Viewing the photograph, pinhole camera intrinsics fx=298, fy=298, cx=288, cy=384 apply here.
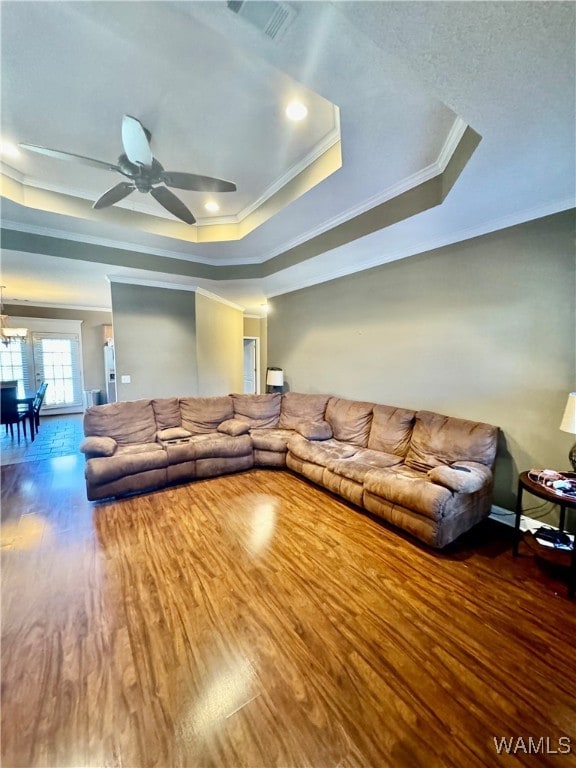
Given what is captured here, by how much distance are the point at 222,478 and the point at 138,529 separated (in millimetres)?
1224

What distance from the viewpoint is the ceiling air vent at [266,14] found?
114 centimetres

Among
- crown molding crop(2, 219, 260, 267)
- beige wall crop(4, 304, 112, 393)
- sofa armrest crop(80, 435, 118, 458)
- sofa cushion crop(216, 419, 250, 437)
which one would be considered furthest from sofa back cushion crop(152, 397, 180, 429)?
beige wall crop(4, 304, 112, 393)

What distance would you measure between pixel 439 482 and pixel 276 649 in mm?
1621

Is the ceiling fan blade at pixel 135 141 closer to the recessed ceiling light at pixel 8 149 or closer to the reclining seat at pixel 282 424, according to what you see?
the recessed ceiling light at pixel 8 149

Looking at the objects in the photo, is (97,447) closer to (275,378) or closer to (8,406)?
(275,378)

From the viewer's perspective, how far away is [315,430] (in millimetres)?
4012

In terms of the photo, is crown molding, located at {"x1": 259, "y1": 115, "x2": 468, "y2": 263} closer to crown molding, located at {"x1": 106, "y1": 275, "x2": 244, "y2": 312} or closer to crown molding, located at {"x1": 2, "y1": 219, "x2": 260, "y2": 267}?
crown molding, located at {"x1": 2, "y1": 219, "x2": 260, "y2": 267}

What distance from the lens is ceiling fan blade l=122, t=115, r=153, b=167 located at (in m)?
1.76

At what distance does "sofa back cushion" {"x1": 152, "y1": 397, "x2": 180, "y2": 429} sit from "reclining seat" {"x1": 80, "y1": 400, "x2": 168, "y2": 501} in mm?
77

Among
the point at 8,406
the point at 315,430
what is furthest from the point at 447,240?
the point at 8,406

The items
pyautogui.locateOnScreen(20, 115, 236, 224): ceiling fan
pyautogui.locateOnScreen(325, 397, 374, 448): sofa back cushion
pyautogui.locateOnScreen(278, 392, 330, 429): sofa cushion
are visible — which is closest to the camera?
pyautogui.locateOnScreen(20, 115, 236, 224): ceiling fan

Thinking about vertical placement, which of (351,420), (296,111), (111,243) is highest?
(296,111)

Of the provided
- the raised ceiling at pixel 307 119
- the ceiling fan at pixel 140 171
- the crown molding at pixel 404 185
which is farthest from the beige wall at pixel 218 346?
the ceiling fan at pixel 140 171

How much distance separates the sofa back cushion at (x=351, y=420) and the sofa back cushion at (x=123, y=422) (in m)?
2.45
